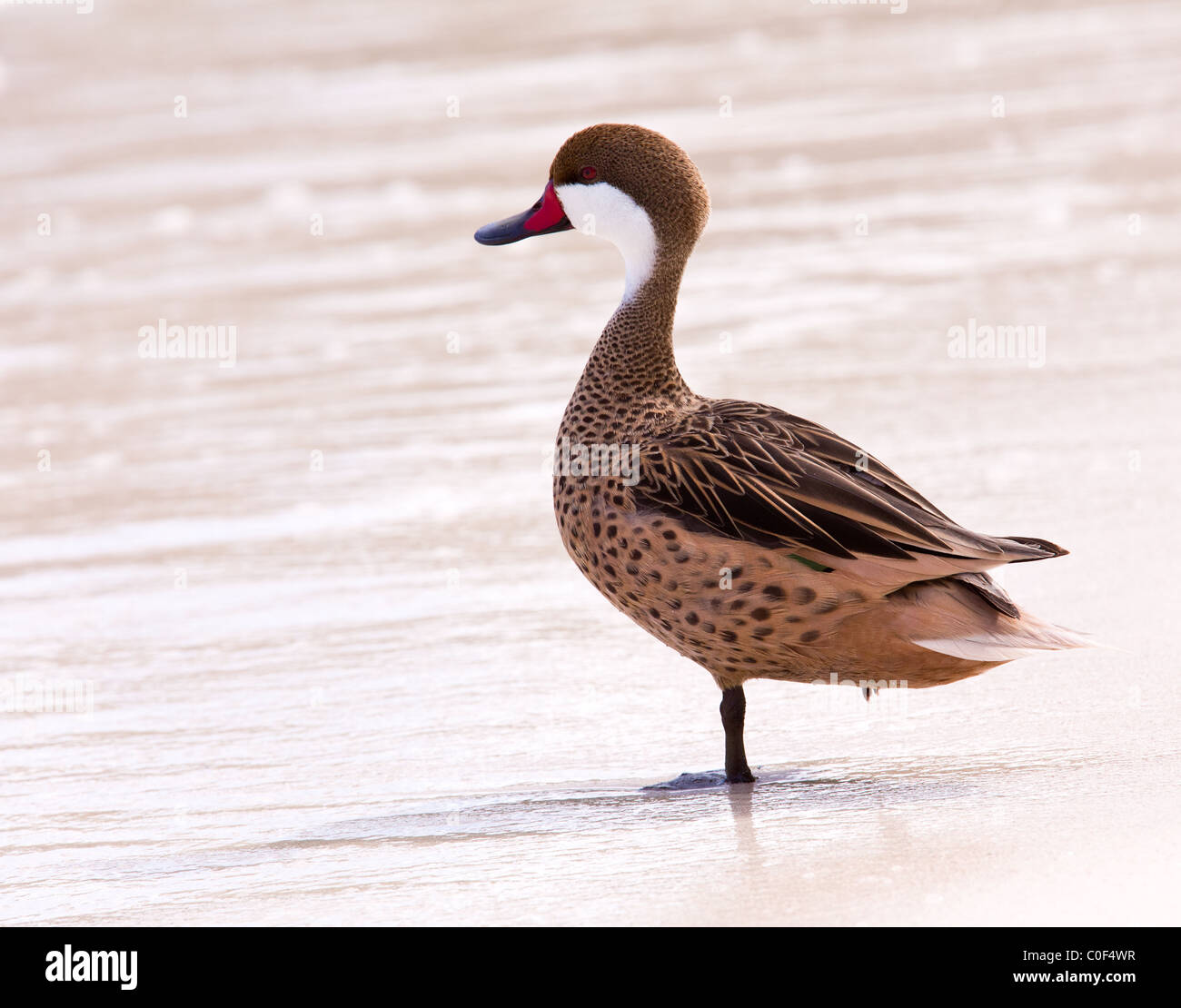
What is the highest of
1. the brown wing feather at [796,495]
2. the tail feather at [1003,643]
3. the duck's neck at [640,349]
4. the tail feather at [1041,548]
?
the duck's neck at [640,349]

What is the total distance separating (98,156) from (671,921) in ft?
38.7

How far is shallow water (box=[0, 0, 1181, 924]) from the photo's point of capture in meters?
3.62

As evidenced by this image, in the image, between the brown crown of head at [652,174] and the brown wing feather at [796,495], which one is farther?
the brown crown of head at [652,174]

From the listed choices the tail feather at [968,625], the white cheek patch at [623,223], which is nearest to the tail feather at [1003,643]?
the tail feather at [968,625]

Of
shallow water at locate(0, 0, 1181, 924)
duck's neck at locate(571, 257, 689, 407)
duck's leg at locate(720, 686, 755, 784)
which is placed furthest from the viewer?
duck's neck at locate(571, 257, 689, 407)

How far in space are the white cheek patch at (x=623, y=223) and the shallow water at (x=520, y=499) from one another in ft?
3.65

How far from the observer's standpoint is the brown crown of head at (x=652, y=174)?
4707 millimetres

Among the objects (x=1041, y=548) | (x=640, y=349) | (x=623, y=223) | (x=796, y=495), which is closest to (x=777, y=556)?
→ (x=796, y=495)

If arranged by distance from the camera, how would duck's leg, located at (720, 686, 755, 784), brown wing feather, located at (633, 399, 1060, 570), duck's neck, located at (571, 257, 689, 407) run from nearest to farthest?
1. brown wing feather, located at (633, 399, 1060, 570)
2. duck's leg, located at (720, 686, 755, 784)
3. duck's neck, located at (571, 257, 689, 407)

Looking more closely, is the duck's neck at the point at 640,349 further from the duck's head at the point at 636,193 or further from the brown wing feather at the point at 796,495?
the brown wing feather at the point at 796,495

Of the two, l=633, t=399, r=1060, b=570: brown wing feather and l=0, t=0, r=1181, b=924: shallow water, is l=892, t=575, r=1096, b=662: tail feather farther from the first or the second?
l=0, t=0, r=1181, b=924: shallow water

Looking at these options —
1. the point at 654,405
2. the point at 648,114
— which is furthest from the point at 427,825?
the point at 648,114

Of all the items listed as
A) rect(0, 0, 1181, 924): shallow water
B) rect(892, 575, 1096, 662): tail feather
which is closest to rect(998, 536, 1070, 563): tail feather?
rect(892, 575, 1096, 662): tail feather

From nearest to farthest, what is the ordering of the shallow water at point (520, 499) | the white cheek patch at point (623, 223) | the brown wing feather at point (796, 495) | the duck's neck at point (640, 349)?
the shallow water at point (520, 499)
the brown wing feather at point (796, 495)
the duck's neck at point (640, 349)
the white cheek patch at point (623, 223)
